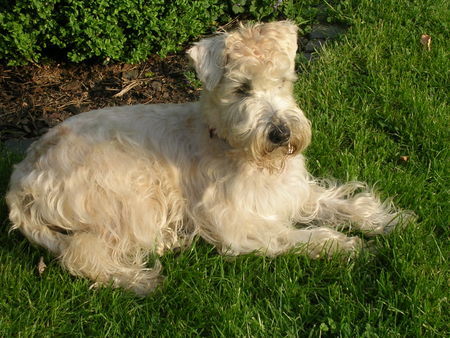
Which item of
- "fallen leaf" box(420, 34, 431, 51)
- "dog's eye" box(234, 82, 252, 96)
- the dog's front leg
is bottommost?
the dog's front leg

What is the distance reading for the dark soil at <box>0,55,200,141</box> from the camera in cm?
533

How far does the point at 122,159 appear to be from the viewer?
3.92 m

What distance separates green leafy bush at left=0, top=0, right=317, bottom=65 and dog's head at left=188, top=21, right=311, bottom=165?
1.92m

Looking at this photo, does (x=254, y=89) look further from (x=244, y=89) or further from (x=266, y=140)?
(x=266, y=140)

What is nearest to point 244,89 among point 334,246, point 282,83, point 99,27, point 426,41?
point 282,83

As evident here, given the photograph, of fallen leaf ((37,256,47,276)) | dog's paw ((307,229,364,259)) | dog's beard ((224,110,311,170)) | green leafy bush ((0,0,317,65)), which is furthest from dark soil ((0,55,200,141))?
dog's paw ((307,229,364,259))

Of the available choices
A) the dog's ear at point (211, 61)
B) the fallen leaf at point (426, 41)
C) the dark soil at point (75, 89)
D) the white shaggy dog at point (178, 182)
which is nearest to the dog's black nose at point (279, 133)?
the white shaggy dog at point (178, 182)

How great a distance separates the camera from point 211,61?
352 centimetres

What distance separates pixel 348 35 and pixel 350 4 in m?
0.60

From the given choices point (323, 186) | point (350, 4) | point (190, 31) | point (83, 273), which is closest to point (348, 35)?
point (350, 4)

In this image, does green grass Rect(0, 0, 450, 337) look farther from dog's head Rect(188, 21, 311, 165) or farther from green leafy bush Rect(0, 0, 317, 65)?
green leafy bush Rect(0, 0, 317, 65)

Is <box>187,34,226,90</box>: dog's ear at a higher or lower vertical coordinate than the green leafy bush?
higher

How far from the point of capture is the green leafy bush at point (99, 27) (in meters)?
5.09

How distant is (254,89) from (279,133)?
1.16 feet
